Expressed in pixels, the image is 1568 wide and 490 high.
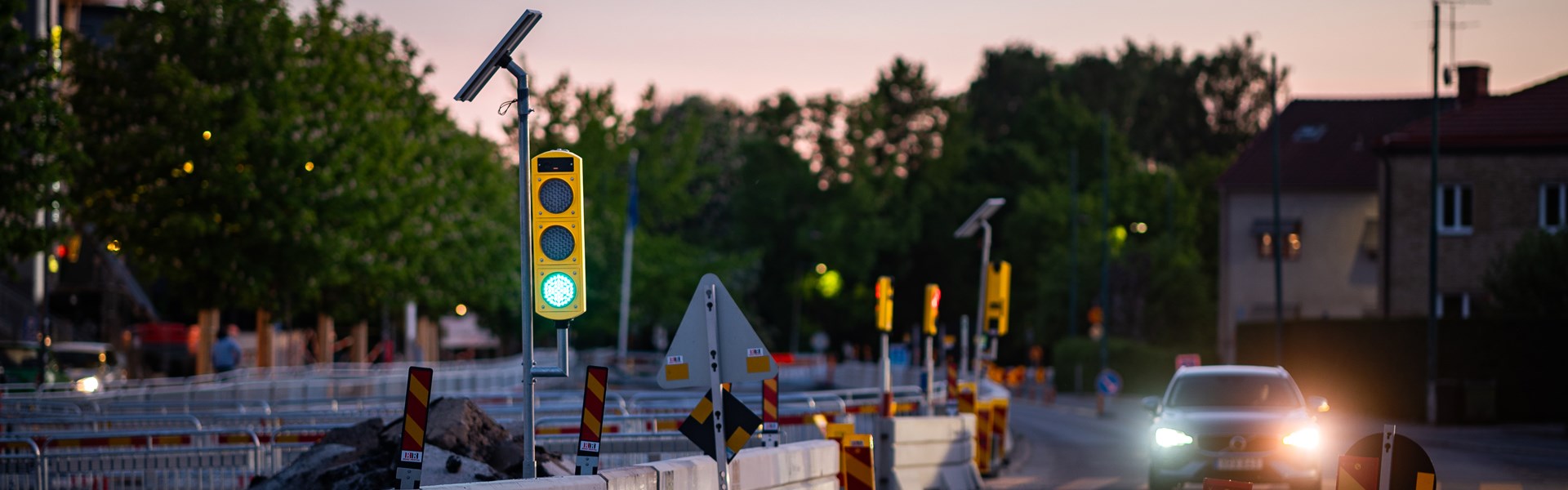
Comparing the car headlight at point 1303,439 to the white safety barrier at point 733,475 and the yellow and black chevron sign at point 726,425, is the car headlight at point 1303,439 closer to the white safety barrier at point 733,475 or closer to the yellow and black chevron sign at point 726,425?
the white safety barrier at point 733,475

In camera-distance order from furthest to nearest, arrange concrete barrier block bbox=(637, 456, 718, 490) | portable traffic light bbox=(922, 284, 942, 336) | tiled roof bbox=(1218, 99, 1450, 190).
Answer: tiled roof bbox=(1218, 99, 1450, 190)
portable traffic light bbox=(922, 284, 942, 336)
concrete barrier block bbox=(637, 456, 718, 490)

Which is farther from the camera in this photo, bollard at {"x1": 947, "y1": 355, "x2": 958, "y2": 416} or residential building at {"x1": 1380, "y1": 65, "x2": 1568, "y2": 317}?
residential building at {"x1": 1380, "y1": 65, "x2": 1568, "y2": 317}

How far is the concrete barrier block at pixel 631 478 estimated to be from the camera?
9.97 metres

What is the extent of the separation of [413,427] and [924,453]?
31.3 ft

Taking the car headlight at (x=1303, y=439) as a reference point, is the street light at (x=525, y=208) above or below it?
above

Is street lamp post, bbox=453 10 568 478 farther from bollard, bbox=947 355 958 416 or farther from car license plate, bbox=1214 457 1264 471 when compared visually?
bollard, bbox=947 355 958 416

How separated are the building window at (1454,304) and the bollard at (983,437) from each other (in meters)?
26.7

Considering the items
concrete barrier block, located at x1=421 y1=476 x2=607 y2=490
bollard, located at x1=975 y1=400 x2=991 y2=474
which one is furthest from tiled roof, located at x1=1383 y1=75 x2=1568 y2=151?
concrete barrier block, located at x1=421 y1=476 x2=607 y2=490

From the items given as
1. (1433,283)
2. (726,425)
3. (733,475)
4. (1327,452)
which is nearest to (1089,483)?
(1327,452)

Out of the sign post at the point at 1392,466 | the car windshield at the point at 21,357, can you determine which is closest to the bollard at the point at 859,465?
the sign post at the point at 1392,466

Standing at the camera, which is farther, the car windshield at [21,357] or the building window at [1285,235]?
the building window at [1285,235]

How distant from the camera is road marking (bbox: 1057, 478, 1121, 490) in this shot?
21703mm

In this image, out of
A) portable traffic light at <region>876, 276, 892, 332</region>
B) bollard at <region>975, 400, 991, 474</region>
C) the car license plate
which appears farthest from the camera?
bollard at <region>975, 400, 991, 474</region>

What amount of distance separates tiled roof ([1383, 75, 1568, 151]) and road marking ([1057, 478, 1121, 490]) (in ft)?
81.8
